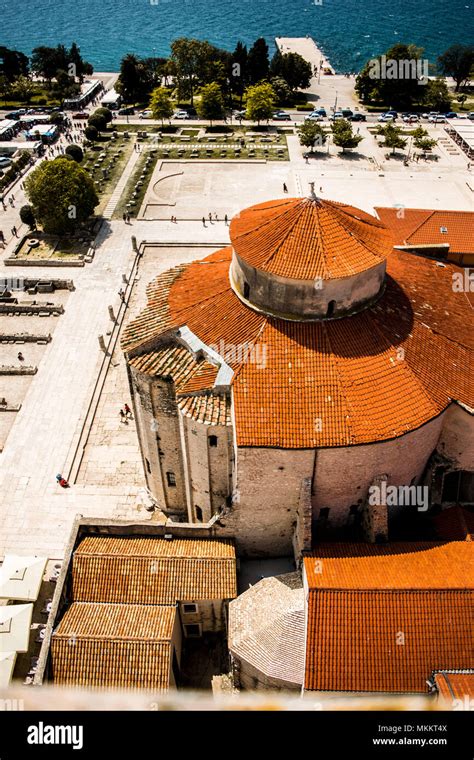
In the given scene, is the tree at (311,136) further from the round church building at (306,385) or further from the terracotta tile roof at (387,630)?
the terracotta tile roof at (387,630)

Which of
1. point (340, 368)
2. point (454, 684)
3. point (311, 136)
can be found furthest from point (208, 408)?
point (311, 136)

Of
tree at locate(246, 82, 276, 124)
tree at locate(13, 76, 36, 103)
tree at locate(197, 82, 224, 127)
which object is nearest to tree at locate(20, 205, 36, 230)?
tree at locate(197, 82, 224, 127)

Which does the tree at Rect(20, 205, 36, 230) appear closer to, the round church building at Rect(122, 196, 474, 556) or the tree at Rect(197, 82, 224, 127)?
the round church building at Rect(122, 196, 474, 556)

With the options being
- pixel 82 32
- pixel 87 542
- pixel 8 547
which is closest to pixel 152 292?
pixel 87 542

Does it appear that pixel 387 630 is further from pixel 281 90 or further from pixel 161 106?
pixel 281 90

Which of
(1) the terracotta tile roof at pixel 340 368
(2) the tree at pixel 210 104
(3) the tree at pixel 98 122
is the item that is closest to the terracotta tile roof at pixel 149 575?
(1) the terracotta tile roof at pixel 340 368

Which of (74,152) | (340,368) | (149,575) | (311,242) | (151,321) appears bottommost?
(149,575)

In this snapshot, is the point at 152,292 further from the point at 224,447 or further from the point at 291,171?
the point at 291,171
